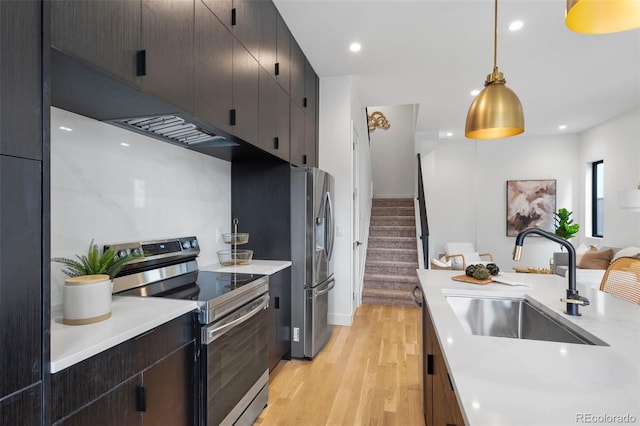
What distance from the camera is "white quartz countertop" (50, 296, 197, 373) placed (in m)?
0.99

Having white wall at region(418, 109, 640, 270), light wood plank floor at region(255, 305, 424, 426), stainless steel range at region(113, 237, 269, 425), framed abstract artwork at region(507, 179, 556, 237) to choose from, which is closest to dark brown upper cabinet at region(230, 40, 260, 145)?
stainless steel range at region(113, 237, 269, 425)

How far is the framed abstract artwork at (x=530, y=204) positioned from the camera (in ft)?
22.5

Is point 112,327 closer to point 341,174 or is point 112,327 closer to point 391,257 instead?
point 341,174

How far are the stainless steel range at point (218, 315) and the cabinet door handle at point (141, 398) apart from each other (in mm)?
315

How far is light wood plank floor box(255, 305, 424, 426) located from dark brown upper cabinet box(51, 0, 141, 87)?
2070 mm

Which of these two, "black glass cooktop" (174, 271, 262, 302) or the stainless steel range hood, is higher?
the stainless steel range hood

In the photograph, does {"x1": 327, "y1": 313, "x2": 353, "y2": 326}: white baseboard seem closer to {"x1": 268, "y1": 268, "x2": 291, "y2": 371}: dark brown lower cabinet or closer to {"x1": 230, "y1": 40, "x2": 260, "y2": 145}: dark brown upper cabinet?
{"x1": 268, "y1": 268, "x2": 291, "y2": 371}: dark brown lower cabinet

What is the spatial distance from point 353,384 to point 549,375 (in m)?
1.99

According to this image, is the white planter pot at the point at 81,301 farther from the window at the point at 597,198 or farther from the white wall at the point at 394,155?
the window at the point at 597,198

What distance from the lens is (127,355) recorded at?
46.9 inches

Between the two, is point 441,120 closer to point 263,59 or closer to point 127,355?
point 263,59

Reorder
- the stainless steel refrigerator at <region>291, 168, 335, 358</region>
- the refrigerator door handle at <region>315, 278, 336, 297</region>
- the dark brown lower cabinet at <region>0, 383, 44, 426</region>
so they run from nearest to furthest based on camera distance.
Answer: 1. the dark brown lower cabinet at <region>0, 383, 44, 426</region>
2. the stainless steel refrigerator at <region>291, 168, 335, 358</region>
3. the refrigerator door handle at <region>315, 278, 336, 297</region>

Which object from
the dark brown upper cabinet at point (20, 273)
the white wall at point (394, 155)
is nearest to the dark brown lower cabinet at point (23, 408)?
the dark brown upper cabinet at point (20, 273)

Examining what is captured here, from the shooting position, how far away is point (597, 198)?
6.30m
